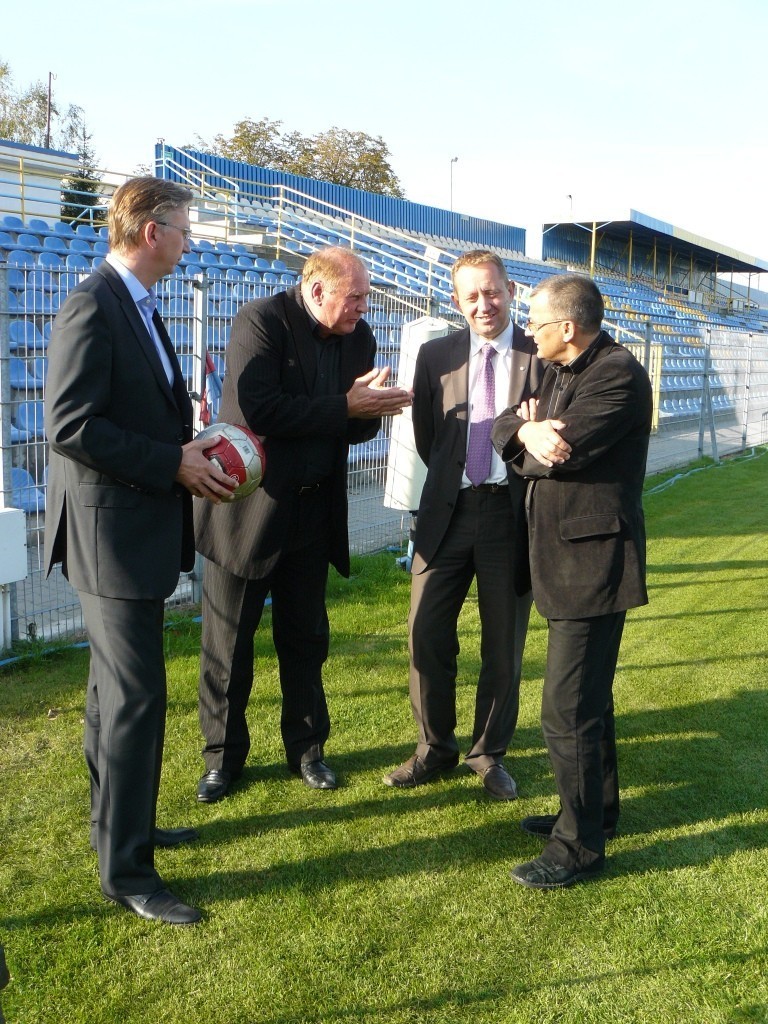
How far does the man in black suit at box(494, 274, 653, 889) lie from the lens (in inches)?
114

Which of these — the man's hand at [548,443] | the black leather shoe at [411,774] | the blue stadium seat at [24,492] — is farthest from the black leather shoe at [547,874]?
the blue stadium seat at [24,492]

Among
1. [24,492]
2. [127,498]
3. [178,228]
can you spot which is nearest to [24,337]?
[24,492]

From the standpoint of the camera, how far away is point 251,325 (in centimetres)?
340

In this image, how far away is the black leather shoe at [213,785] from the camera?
142 inches

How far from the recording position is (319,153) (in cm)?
4069

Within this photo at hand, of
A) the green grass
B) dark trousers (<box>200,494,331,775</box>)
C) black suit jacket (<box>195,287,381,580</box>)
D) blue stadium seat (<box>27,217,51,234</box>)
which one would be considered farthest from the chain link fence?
blue stadium seat (<box>27,217,51,234</box>)

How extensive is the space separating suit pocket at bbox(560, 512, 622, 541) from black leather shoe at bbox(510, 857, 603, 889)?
1.08 m

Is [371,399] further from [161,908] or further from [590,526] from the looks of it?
[161,908]

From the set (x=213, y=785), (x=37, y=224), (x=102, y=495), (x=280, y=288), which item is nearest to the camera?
(x=102, y=495)

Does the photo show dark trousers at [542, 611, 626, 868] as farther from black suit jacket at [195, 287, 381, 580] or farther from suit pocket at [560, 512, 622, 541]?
black suit jacket at [195, 287, 381, 580]

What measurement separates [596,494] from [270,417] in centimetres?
117

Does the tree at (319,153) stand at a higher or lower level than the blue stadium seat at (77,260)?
higher

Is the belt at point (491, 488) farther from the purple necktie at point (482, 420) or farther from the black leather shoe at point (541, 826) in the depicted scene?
the black leather shoe at point (541, 826)

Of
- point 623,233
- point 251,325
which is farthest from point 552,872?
point 623,233
